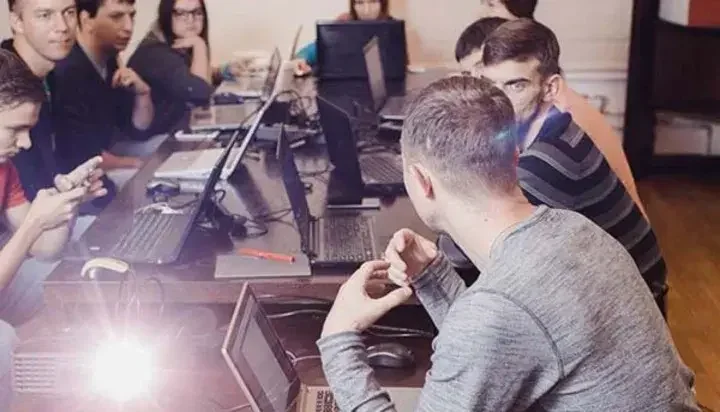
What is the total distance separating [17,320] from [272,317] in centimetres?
64

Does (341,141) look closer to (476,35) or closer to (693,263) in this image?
(476,35)

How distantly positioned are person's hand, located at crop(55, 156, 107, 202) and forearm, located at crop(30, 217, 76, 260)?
7.9 inches

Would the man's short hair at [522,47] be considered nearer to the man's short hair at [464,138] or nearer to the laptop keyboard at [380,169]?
the laptop keyboard at [380,169]

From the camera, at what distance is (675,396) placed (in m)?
1.32

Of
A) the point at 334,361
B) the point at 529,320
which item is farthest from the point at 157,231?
the point at 529,320

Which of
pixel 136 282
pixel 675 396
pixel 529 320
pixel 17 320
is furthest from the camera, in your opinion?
pixel 17 320

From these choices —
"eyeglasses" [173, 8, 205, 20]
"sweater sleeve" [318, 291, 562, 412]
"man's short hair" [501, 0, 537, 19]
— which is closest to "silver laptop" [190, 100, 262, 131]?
"eyeglasses" [173, 8, 205, 20]

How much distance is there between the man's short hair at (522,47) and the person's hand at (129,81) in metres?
1.70

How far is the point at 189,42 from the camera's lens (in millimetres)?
4375

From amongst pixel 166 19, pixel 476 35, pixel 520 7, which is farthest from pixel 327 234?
pixel 520 7

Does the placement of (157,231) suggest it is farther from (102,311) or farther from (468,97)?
(468,97)

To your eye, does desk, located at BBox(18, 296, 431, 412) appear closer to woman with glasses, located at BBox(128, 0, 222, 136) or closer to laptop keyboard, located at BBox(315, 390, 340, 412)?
laptop keyboard, located at BBox(315, 390, 340, 412)

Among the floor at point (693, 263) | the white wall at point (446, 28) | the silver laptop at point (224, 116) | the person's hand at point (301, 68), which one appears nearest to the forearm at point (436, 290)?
the floor at point (693, 263)

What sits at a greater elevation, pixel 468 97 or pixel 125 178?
pixel 468 97
